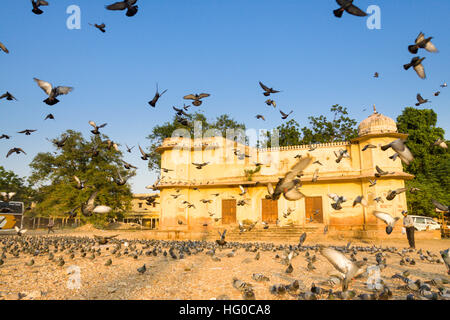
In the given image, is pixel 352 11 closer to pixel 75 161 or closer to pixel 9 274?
pixel 9 274

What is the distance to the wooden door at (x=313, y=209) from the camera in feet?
77.6

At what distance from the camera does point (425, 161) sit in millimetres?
32219

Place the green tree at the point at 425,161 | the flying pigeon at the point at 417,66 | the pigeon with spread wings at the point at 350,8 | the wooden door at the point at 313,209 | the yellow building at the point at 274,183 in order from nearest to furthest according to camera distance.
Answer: the pigeon with spread wings at the point at 350,8 < the flying pigeon at the point at 417,66 < the yellow building at the point at 274,183 < the wooden door at the point at 313,209 < the green tree at the point at 425,161

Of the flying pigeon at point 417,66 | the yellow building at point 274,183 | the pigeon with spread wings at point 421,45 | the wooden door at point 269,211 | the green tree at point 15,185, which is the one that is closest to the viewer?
the pigeon with spread wings at point 421,45

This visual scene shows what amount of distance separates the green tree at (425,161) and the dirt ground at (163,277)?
2275 centimetres

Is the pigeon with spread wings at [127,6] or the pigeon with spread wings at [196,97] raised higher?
the pigeon with spread wings at [127,6]

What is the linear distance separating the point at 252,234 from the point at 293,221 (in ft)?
13.7

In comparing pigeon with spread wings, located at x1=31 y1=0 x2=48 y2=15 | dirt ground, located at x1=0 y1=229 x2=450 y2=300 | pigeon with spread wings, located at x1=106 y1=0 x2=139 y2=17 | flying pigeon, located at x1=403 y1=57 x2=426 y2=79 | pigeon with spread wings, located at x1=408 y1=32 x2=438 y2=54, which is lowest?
dirt ground, located at x1=0 y1=229 x2=450 y2=300

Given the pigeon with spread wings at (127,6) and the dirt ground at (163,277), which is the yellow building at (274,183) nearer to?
the dirt ground at (163,277)

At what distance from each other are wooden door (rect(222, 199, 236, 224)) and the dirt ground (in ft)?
50.6

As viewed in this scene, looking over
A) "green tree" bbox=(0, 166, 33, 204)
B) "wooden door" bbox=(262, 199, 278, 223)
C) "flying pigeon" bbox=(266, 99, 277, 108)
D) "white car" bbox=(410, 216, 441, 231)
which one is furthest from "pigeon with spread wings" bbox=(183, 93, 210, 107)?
"green tree" bbox=(0, 166, 33, 204)

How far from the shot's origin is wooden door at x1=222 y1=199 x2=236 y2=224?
2606 centimetres

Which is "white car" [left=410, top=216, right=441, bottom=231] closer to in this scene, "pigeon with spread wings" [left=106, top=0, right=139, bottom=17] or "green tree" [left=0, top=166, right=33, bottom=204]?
"pigeon with spread wings" [left=106, top=0, right=139, bottom=17]

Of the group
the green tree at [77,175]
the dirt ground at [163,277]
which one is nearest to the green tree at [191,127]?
the green tree at [77,175]
